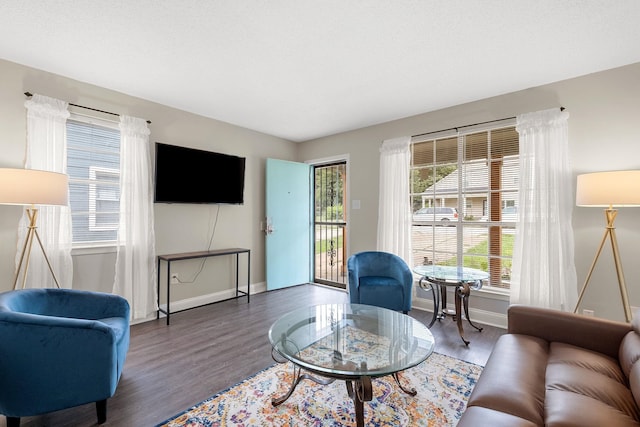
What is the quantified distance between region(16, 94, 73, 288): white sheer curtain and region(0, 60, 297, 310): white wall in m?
0.10

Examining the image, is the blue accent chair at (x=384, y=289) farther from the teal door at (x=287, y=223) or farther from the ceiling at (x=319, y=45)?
the ceiling at (x=319, y=45)

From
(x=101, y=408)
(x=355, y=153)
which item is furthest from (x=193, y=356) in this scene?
(x=355, y=153)

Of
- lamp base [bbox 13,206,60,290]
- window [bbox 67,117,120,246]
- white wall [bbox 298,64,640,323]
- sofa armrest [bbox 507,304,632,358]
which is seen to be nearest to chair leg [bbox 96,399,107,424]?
lamp base [bbox 13,206,60,290]

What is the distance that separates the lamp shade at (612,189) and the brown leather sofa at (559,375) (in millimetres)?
1036

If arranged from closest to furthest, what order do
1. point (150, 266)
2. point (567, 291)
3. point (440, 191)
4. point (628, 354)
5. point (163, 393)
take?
point (628, 354) → point (163, 393) → point (567, 291) → point (150, 266) → point (440, 191)

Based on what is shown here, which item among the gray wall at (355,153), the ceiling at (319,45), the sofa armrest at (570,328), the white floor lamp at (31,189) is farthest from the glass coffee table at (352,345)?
the ceiling at (319,45)

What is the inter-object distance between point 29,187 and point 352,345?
264 cm

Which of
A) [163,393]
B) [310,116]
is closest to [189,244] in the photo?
[163,393]

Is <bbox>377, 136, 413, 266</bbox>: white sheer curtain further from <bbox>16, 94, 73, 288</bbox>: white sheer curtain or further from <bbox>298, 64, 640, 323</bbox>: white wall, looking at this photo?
<bbox>16, 94, 73, 288</bbox>: white sheer curtain

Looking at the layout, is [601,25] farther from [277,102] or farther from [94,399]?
[94,399]

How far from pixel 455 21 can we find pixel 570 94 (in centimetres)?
177

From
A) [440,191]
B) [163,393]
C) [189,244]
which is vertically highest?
[440,191]

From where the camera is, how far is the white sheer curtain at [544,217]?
2.83 meters

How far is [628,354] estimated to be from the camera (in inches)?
59.7
